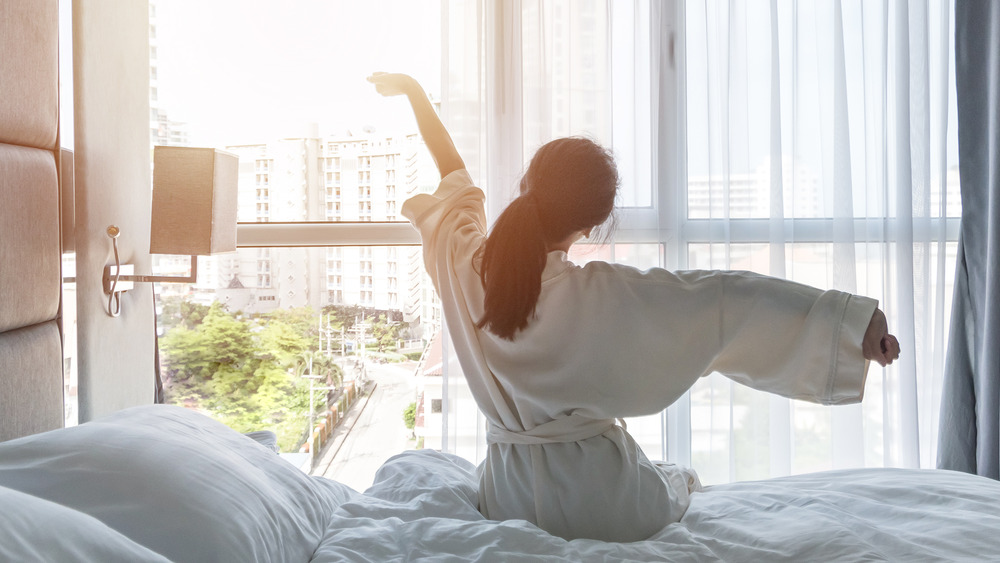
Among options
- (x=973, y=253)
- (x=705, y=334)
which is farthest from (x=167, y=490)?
(x=973, y=253)

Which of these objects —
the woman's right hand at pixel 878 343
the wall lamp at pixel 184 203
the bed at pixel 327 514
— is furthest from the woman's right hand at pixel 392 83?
the woman's right hand at pixel 878 343

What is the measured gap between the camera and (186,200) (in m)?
1.74

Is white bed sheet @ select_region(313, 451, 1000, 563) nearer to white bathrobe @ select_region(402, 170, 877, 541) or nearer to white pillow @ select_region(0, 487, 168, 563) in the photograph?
white bathrobe @ select_region(402, 170, 877, 541)

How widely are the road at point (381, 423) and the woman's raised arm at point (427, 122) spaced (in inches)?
42.5

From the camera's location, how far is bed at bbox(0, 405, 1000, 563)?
0.86 m

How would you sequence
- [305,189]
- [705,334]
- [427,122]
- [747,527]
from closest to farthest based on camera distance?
1. [747,527]
2. [705,334]
3. [427,122]
4. [305,189]

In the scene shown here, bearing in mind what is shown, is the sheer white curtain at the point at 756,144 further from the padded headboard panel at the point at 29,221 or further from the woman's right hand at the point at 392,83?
the padded headboard panel at the point at 29,221

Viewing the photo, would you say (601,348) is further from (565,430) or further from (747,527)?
(747,527)

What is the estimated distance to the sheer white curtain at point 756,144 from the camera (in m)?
2.21

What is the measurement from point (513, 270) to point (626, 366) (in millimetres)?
271

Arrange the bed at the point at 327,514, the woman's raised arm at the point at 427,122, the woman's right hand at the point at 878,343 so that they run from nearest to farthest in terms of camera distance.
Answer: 1. the bed at the point at 327,514
2. the woman's right hand at the point at 878,343
3. the woman's raised arm at the point at 427,122

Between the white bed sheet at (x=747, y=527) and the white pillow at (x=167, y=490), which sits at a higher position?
the white pillow at (x=167, y=490)

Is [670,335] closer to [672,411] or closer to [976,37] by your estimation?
[672,411]

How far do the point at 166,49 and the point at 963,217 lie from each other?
269 centimetres
